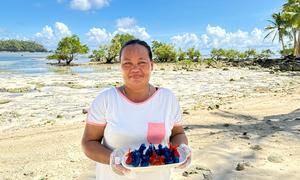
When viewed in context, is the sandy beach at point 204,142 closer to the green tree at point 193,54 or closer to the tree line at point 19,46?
the green tree at point 193,54

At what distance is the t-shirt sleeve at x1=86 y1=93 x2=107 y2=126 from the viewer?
189 cm

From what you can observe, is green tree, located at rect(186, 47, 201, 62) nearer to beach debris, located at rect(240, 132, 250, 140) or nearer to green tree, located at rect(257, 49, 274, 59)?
green tree, located at rect(257, 49, 274, 59)

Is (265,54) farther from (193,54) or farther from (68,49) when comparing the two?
(68,49)

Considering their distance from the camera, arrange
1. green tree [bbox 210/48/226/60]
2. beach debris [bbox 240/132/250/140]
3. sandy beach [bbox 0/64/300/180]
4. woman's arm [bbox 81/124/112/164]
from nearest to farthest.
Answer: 1. woman's arm [bbox 81/124/112/164]
2. sandy beach [bbox 0/64/300/180]
3. beach debris [bbox 240/132/250/140]
4. green tree [bbox 210/48/226/60]

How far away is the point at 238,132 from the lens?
571 centimetres

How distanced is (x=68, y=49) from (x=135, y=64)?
41.0 meters

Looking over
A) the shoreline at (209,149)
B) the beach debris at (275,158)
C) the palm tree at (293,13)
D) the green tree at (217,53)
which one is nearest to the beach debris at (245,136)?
the shoreline at (209,149)

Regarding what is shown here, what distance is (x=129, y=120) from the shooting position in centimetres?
187

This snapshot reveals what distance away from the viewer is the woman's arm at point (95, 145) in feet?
6.10

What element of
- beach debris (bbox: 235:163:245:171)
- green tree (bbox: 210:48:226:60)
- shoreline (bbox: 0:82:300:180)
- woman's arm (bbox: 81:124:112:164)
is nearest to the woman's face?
woman's arm (bbox: 81:124:112:164)

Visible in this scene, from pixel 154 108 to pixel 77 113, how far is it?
689cm

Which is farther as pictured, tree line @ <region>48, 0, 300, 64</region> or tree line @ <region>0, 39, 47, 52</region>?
tree line @ <region>0, 39, 47, 52</region>

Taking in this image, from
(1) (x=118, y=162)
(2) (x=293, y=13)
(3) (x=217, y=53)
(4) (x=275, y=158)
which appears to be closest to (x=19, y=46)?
(3) (x=217, y=53)

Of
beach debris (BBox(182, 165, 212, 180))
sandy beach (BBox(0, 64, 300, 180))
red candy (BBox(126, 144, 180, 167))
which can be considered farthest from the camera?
sandy beach (BBox(0, 64, 300, 180))
